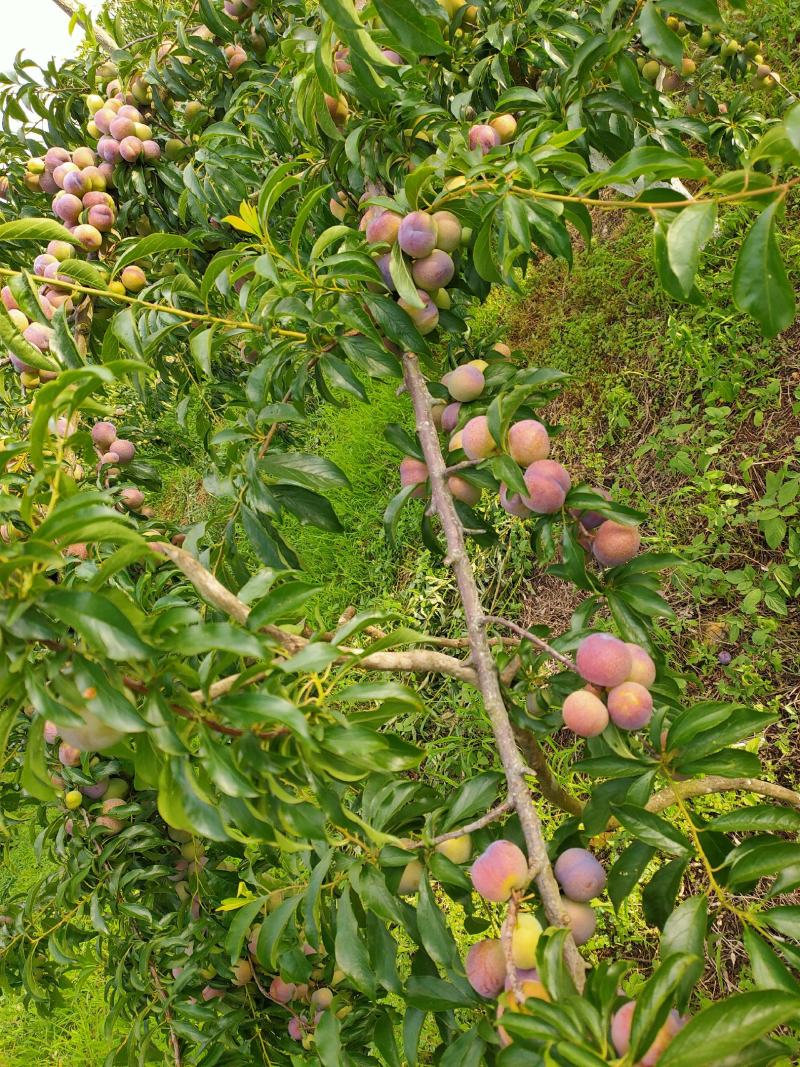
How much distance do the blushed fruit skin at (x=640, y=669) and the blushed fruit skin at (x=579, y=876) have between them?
0.59 ft

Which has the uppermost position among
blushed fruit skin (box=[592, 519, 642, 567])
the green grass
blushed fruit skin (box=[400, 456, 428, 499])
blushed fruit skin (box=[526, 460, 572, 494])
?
blushed fruit skin (box=[526, 460, 572, 494])

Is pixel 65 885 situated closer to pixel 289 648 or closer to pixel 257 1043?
pixel 257 1043

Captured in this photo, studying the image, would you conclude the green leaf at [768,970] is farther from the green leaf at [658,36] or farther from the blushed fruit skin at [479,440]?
the green leaf at [658,36]

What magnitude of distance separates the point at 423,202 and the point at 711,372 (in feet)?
4.69

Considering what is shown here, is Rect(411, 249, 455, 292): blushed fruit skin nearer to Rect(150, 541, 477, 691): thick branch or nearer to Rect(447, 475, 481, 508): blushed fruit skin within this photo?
Rect(447, 475, 481, 508): blushed fruit skin

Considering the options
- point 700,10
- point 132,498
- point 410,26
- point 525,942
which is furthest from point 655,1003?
point 132,498

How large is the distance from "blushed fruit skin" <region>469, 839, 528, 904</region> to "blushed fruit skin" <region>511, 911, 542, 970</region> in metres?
0.03

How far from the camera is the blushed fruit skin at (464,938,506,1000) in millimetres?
607

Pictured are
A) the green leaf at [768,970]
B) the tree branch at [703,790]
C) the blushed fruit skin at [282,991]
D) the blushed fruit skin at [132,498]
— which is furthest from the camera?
the blushed fruit skin at [132,498]

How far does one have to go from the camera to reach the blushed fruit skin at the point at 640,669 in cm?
73

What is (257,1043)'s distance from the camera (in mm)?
1057

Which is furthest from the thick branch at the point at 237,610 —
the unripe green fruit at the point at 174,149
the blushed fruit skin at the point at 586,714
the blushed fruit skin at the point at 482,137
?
the unripe green fruit at the point at 174,149

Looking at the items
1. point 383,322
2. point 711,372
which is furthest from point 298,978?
point 711,372

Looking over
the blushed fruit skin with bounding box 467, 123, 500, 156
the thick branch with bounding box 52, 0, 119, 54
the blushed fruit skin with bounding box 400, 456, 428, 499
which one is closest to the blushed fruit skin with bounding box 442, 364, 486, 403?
the blushed fruit skin with bounding box 400, 456, 428, 499
